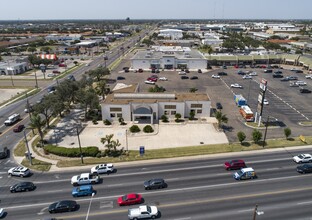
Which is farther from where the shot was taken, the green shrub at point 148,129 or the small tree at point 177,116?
the small tree at point 177,116

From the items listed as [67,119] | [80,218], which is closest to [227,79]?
[67,119]

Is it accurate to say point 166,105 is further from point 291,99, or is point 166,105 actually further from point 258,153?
point 291,99

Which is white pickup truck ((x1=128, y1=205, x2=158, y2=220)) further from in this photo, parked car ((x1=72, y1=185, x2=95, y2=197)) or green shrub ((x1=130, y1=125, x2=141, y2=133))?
green shrub ((x1=130, y1=125, x2=141, y2=133))

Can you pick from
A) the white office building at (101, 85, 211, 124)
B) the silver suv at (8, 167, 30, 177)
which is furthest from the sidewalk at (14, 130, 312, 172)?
the white office building at (101, 85, 211, 124)

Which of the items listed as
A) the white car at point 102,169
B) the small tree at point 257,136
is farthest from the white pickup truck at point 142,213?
the small tree at point 257,136

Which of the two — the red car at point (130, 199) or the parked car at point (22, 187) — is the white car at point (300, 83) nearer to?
the red car at point (130, 199)

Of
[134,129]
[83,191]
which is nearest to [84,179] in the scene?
[83,191]

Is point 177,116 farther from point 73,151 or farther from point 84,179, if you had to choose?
point 84,179
